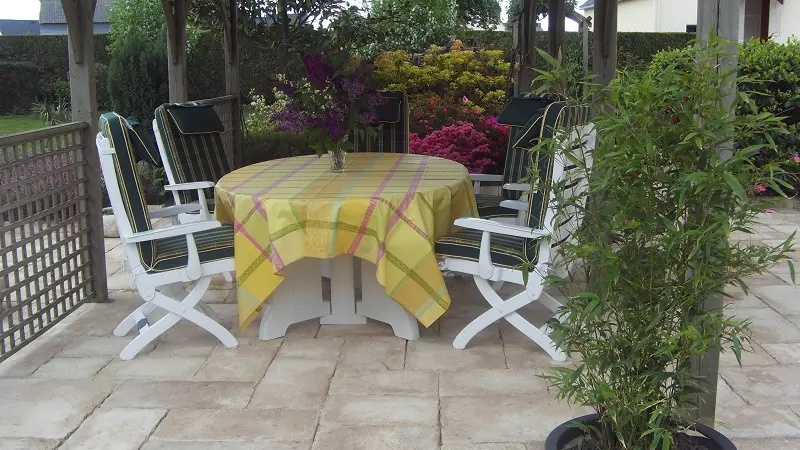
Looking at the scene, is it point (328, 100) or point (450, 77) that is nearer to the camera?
point (328, 100)

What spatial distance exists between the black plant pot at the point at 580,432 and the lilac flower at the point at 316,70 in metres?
2.26

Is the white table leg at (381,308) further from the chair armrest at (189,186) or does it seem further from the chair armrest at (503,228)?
the chair armrest at (189,186)

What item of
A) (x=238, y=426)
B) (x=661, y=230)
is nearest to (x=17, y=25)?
(x=238, y=426)

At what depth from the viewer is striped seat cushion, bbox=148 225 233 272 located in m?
3.80

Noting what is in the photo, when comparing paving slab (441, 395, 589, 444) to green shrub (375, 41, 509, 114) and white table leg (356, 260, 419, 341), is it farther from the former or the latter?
green shrub (375, 41, 509, 114)

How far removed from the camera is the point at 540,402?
321 cm

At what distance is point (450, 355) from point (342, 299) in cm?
69

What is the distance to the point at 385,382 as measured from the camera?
3.43m

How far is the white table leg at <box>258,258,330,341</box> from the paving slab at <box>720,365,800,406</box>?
1888mm

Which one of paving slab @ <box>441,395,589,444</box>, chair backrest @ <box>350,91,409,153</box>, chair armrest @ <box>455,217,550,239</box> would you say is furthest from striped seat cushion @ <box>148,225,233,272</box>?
chair backrest @ <box>350,91,409,153</box>

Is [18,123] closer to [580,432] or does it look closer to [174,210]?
[174,210]

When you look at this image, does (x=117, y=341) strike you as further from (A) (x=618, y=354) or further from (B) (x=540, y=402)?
(A) (x=618, y=354)

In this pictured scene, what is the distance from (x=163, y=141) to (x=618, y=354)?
10.9 feet

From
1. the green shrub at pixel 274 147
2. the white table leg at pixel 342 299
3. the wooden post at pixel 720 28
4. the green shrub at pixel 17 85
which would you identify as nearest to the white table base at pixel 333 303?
the white table leg at pixel 342 299
